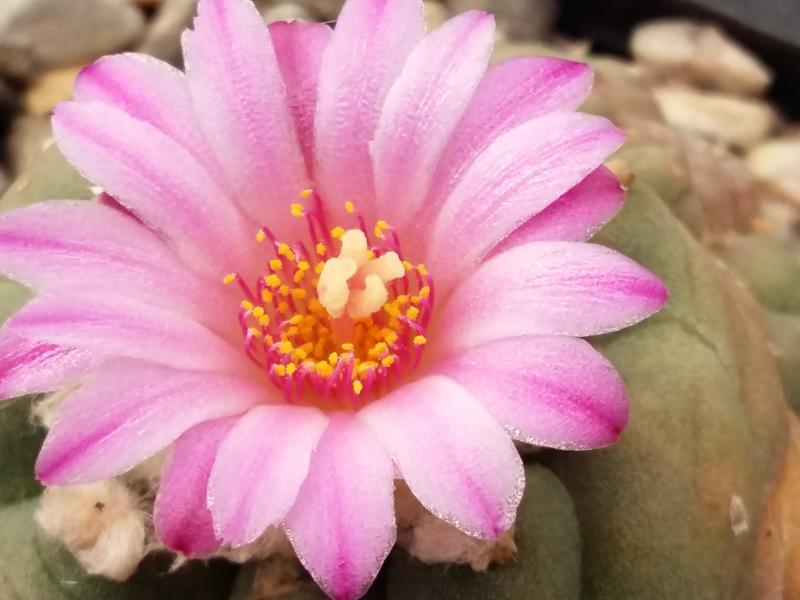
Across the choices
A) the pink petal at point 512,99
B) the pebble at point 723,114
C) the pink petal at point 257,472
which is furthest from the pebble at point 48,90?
the pink petal at point 257,472

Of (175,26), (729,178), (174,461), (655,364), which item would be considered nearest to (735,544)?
(655,364)

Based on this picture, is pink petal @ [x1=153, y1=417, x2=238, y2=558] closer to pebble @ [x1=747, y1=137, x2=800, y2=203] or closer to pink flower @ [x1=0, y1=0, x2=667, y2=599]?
pink flower @ [x1=0, y1=0, x2=667, y2=599]

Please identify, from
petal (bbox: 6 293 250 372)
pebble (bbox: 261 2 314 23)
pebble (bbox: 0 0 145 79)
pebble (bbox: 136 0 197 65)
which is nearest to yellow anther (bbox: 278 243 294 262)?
petal (bbox: 6 293 250 372)

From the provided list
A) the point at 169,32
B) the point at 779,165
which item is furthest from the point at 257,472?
the point at 779,165

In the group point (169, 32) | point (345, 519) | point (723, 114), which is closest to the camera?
point (345, 519)

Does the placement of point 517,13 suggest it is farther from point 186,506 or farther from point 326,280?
point 186,506

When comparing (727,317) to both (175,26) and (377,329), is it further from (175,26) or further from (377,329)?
(175,26)
